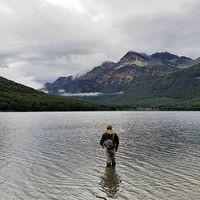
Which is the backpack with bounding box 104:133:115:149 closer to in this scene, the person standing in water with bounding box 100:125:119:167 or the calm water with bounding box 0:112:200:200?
the person standing in water with bounding box 100:125:119:167

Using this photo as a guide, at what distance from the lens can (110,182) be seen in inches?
919

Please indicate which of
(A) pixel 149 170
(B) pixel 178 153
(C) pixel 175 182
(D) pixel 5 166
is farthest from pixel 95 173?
(B) pixel 178 153

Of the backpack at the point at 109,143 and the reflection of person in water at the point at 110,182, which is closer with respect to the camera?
the reflection of person in water at the point at 110,182

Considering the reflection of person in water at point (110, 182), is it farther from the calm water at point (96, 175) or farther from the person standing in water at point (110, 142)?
the person standing in water at point (110, 142)

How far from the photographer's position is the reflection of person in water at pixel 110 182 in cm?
2084

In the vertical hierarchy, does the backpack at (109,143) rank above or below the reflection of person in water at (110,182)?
above

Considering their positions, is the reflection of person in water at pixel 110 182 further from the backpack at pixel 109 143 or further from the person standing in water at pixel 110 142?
the backpack at pixel 109 143

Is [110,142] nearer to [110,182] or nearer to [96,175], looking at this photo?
[96,175]

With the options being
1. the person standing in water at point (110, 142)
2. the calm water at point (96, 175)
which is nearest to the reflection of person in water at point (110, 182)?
the calm water at point (96, 175)

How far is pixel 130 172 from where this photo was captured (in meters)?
27.2

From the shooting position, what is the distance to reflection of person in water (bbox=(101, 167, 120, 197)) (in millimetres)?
20836

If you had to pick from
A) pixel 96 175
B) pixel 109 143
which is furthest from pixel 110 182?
pixel 109 143

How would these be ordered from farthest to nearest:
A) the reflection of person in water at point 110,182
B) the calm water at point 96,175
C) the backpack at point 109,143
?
the backpack at point 109,143, the reflection of person in water at point 110,182, the calm water at point 96,175

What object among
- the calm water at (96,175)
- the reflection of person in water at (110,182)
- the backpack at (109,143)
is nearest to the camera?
the calm water at (96,175)
